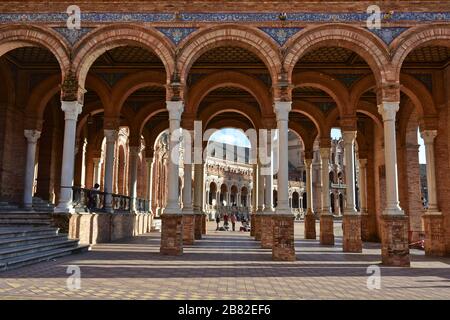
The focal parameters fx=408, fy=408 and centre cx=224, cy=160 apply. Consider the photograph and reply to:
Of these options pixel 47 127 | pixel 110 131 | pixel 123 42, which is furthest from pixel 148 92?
pixel 123 42

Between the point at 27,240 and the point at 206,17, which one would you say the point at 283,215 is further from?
the point at 27,240

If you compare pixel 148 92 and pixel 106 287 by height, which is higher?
pixel 148 92

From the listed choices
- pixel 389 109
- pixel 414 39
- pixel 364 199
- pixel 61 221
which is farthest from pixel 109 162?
pixel 414 39

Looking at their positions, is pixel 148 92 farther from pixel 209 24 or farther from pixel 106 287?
pixel 106 287

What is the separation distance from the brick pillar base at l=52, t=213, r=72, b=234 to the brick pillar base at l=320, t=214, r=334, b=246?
32.2ft

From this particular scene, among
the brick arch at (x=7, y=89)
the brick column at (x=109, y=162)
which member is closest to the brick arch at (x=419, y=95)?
the brick column at (x=109, y=162)

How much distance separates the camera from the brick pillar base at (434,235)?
42.7 ft

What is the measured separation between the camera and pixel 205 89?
1520 cm

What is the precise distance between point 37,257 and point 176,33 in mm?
7047

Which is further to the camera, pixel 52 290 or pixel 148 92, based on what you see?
pixel 148 92

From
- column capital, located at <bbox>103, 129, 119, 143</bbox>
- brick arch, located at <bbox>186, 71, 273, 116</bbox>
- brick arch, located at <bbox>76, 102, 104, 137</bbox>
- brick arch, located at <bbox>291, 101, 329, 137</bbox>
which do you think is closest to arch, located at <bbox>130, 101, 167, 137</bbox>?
brick arch, located at <bbox>76, 102, 104, 137</bbox>

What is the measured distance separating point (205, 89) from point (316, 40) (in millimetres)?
4998

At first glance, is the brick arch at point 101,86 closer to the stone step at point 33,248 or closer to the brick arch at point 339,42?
the stone step at point 33,248
